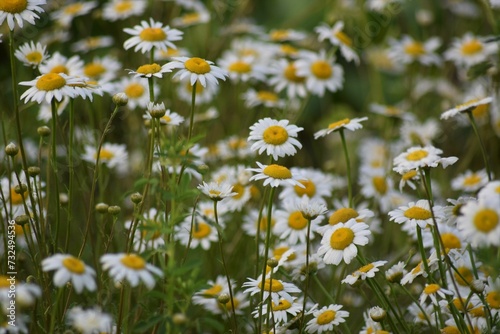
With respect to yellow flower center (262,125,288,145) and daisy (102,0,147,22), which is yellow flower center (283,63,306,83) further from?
yellow flower center (262,125,288,145)

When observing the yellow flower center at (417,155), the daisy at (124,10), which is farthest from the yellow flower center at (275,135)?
the daisy at (124,10)

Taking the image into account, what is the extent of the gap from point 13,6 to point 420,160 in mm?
1217

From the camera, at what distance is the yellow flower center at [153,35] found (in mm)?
2213

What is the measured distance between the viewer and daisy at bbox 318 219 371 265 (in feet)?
5.71

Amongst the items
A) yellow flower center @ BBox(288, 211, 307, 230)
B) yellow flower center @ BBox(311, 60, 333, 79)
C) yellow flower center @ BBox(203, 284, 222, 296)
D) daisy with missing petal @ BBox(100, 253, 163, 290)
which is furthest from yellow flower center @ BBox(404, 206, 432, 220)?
yellow flower center @ BBox(311, 60, 333, 79)

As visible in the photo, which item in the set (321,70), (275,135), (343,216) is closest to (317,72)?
(321,70)

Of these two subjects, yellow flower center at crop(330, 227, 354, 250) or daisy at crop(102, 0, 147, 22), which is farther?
daisy at crop(102, 0, 147, 22)

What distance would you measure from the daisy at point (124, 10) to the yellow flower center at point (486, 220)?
208 centimetres

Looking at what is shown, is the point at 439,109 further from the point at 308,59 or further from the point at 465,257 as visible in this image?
the point at 465,257

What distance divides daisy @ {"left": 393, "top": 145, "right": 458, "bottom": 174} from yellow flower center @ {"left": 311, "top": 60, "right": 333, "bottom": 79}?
110 cm

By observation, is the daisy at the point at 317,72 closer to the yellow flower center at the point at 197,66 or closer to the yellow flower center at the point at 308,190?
the yellow flower center at the point at 308,190

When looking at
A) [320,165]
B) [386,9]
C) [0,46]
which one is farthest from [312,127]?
[0,46]

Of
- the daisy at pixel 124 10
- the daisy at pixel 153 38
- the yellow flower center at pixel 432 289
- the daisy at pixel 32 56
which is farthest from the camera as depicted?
the daisy at pixel 124 10

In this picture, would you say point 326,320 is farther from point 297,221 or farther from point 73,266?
point 73,266
